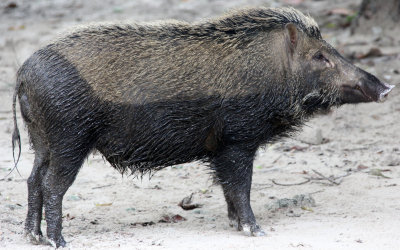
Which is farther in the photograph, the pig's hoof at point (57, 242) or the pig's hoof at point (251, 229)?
the pig's hoof at point (251, 229)

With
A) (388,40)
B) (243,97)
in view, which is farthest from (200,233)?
(388,40)

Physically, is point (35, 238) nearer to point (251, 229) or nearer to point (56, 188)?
point (56, 188)

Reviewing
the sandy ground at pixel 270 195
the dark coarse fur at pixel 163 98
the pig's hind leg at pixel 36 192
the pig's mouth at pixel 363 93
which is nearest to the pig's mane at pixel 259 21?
the dark coarse fur at pixel 163 98

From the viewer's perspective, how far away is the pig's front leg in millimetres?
5930

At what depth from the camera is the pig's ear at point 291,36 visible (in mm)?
5941

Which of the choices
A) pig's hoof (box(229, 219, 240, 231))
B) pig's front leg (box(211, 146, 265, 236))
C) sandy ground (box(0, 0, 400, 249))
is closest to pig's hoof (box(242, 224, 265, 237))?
pig's front leg (box(211, 146, 265, 236))

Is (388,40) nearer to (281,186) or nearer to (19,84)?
(281,186)

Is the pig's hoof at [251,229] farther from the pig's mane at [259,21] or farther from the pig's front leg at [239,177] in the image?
the pig's mane at [259,21]

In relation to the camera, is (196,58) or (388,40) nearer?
(196,58)

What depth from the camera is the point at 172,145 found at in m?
5.87

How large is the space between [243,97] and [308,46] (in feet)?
2.53

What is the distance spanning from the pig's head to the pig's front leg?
731 mm

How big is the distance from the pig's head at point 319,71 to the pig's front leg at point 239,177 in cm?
73

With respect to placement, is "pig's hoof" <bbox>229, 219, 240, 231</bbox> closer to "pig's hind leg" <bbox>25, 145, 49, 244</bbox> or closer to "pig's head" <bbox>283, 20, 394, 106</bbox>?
"pig's head" <bbox>283, 20, 394, 106</bbox>
